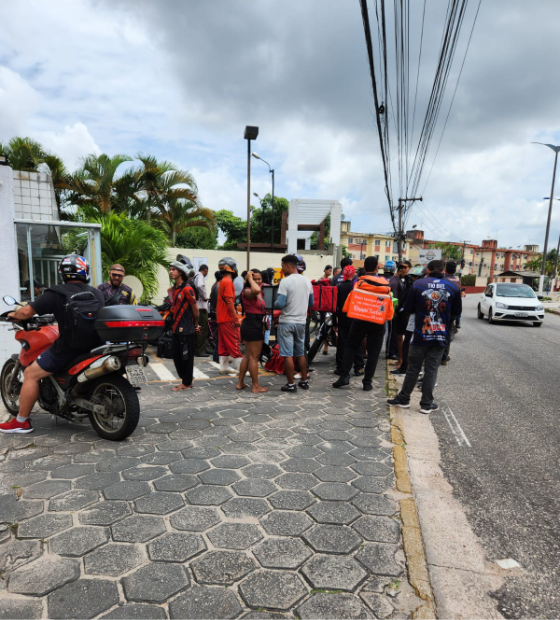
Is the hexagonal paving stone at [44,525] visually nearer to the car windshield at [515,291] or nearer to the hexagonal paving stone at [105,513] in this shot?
the hexagonal paving stone at [105,513]

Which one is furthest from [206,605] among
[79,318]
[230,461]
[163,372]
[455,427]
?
[163,372]

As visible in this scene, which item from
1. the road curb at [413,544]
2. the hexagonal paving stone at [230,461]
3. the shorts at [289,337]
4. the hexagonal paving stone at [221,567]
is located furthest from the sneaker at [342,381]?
the hexagonal paving stone at [221,567]

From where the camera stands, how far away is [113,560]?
2305mm

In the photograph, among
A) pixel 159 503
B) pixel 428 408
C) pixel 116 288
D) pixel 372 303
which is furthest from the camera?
pixel 116 288

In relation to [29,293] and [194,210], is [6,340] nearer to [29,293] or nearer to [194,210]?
[29,293]

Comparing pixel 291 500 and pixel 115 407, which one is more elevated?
pixel 115 407

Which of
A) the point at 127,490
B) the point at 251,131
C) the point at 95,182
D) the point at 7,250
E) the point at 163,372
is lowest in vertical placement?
the point at 163,372

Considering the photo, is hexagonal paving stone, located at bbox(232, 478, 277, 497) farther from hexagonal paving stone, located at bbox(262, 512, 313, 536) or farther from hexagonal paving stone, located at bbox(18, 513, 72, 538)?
hexagonal paving stone, located at bbox(18, 513, 72, 538)

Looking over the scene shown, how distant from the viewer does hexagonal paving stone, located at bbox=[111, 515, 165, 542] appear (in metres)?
2.50

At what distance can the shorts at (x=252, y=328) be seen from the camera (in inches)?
220

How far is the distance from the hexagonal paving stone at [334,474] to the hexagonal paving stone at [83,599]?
1660mm

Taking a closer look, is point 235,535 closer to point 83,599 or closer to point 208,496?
point 208,496

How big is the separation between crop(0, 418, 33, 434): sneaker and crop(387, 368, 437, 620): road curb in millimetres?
3540

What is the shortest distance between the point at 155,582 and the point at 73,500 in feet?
3.58
